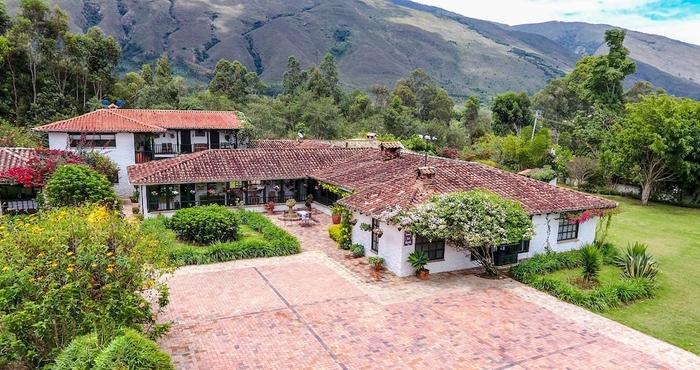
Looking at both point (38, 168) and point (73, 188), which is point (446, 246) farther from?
point (38, 168)

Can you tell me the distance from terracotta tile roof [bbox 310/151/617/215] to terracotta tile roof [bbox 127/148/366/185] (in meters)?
3.92

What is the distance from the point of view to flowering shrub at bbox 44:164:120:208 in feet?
63.4

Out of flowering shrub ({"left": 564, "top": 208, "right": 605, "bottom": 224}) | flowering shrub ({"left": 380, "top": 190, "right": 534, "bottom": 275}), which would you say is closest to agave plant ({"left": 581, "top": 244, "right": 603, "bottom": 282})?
flowering shrub ({"left": 380, "top": 190, "right": 534, "bottom": 275})

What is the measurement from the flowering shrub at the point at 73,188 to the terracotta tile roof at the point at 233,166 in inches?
73.9

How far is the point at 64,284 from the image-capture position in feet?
27.5

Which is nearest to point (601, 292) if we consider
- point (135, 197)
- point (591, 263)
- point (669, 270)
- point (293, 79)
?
point (591, 263)

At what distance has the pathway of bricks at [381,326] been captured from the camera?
10234 millimetres

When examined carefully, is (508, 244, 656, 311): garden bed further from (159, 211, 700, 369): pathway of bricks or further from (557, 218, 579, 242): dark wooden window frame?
(557, 218, 579, 242): dark wooden window frame

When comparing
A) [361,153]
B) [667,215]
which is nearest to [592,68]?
[667,215]

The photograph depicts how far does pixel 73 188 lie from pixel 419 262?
15.3 meters

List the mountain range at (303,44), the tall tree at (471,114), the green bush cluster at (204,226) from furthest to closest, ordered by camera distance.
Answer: the mountain range at (303,44), the tall tree at (471,114), the green bush cluster at (204,226)

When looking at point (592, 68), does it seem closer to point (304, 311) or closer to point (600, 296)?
point (600, 296)

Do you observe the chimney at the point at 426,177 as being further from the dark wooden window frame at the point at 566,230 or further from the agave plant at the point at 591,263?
the agave plant at the point at 591,263

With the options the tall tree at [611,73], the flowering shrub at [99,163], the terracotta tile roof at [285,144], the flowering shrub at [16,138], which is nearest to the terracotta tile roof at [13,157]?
the flowering shrub at [99,163]
